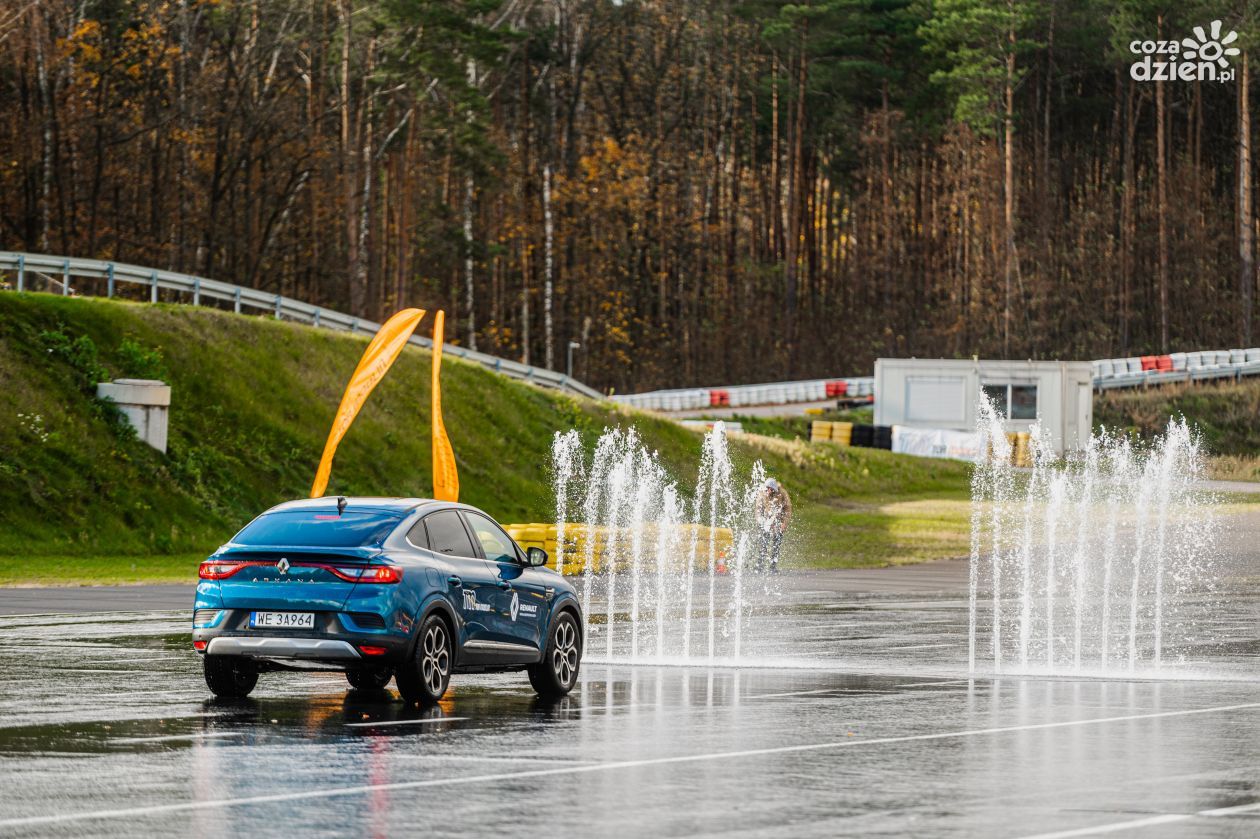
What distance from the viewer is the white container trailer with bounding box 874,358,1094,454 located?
71500 millimetres

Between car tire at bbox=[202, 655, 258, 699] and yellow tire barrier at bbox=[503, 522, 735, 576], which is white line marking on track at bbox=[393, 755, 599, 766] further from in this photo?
yellow tire barrier at bbox=[503, 522, 735, 576]

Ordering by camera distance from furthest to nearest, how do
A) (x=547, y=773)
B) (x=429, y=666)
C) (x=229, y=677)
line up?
(x=229, y=677) < (x=429, y=666) < (x=547, y=773)

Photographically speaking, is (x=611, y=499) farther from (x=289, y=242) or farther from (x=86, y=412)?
(x=289, y=242)

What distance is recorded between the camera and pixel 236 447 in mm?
45062

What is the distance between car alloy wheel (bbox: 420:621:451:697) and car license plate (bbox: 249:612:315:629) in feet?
2.87

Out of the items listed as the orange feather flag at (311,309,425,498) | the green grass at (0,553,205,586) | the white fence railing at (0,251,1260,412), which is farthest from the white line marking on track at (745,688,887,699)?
the white fence railing at (0,251,1260,412)

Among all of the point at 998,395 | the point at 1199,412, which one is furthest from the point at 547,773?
the point at 1199,412

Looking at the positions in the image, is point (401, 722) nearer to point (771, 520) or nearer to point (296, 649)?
point (296, 649)

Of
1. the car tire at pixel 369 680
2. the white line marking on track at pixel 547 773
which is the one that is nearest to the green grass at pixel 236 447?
the car tire at pixel 369 680

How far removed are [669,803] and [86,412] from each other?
33.6 m

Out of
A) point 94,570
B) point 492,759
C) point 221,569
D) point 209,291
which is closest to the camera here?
point 492,759

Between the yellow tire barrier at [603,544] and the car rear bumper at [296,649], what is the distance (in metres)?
18.8

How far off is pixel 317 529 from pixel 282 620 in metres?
0.87

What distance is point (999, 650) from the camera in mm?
21203
